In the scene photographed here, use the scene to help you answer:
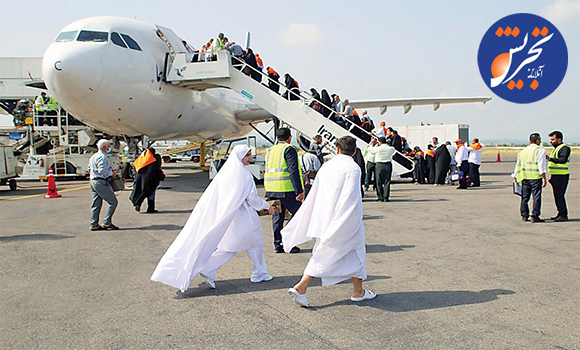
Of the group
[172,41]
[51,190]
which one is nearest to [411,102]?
[172,41]

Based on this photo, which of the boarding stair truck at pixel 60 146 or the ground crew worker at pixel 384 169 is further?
the boarding stair truck at pixel 60 146

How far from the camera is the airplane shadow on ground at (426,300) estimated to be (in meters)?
4.03

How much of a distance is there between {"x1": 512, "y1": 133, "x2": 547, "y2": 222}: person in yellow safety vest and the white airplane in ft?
32.7

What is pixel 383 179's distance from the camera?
11180 millimetres

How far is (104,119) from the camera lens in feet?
42.1

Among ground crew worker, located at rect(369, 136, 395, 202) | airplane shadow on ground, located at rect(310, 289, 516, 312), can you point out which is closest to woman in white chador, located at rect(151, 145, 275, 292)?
airplane shadow on ground, located at rect(310, 289, 516, 312)

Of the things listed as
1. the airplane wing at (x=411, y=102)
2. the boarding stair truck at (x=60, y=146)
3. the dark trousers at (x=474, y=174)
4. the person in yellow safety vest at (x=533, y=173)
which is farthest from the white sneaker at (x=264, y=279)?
the airplane wing at (x=411, y=102)

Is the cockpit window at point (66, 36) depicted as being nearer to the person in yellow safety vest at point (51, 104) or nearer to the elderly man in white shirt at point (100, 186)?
the person in yellow safety vest at point (51, 104)

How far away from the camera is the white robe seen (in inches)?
154

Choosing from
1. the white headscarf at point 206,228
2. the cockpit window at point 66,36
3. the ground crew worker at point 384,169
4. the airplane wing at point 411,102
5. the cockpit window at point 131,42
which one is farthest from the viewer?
the airplane wing at point 411,102

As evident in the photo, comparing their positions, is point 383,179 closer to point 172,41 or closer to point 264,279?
point 264,279

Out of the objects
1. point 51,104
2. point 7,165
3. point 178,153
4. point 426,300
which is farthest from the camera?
point 178,153

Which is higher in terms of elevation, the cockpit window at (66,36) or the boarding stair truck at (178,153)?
the cockpit window at (66,36)

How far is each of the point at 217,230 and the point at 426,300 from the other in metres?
2.12
